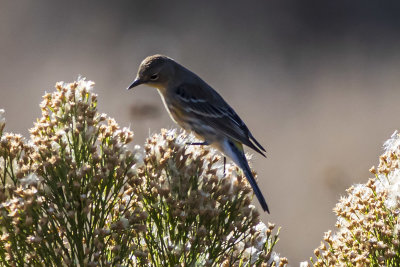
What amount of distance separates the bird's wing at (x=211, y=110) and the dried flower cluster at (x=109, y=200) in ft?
4.20

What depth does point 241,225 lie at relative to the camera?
334cm

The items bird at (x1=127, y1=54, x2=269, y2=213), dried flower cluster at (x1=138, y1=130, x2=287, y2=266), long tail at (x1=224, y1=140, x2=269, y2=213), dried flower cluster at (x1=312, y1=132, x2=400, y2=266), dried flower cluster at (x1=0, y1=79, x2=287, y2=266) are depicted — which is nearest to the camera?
dried flower cluster at (x1=0, y1=79, x2=287, y2=266)

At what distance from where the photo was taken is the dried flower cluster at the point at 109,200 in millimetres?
3080

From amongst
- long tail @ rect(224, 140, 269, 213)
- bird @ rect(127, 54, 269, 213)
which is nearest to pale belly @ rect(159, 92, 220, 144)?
bird @ rect(127, 54, 269, 213)

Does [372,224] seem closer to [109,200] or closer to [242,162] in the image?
[242,162]

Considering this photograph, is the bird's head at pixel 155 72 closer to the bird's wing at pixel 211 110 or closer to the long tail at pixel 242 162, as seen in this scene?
the bird's wing at pixel 211 110

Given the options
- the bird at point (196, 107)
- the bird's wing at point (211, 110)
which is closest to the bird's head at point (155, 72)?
the bird at point (196, 107)

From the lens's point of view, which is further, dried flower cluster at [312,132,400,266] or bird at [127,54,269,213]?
bird at [127,54,269,213]

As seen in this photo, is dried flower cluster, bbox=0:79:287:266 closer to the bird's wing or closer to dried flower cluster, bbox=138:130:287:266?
dried flower cluster, bbox=138:130:287:266

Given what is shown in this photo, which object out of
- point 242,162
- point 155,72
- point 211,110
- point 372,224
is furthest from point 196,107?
point 372,224

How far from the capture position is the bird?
4.79 metres

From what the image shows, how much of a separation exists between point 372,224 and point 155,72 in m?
2.04

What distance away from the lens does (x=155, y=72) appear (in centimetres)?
499

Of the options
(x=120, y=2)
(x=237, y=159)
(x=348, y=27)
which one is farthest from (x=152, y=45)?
(x=237, y=159)
